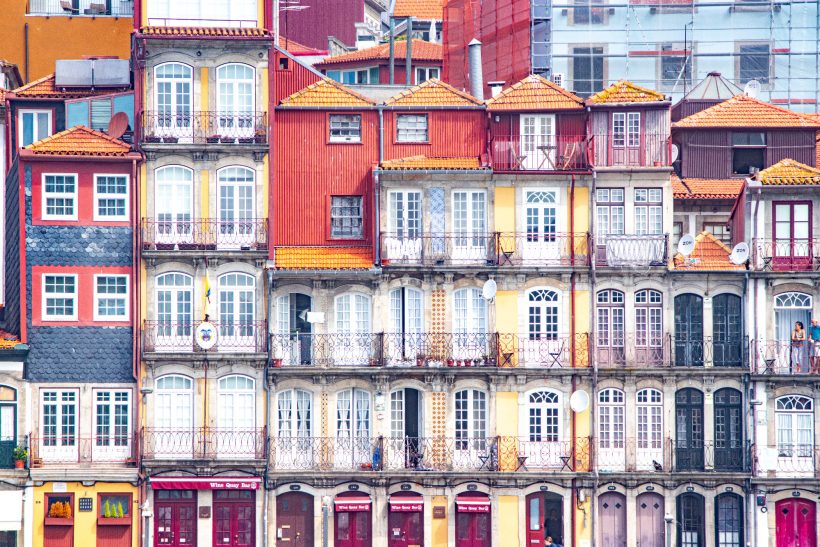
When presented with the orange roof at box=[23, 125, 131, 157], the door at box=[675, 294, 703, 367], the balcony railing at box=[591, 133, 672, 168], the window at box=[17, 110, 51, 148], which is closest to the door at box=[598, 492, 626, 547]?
the door at box=[675, 294, 703, 367]

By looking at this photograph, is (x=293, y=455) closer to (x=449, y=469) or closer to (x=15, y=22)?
(x=449, y=469)

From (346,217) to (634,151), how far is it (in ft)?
36.2

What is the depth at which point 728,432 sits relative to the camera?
74.4 meters

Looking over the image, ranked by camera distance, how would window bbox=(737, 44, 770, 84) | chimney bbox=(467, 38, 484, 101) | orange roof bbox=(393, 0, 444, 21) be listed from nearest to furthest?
1. chimney bbox=(467, 38, 484, 101)
2. window bbox=(737, 44, 770, 84)
3. orange roof bbox=(393, 0, 444, 21)

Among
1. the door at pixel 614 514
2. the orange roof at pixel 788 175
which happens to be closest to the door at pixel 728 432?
the door at pixel 614 514

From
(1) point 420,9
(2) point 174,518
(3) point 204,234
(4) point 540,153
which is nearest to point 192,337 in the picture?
(3) point 204,234

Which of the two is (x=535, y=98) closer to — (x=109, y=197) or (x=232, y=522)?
(x=109, y=197)

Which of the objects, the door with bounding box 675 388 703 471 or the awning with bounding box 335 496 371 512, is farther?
the door with bounding box 675 388 703 471

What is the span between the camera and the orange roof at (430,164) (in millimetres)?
74688

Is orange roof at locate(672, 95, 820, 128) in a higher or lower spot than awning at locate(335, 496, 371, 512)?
higher

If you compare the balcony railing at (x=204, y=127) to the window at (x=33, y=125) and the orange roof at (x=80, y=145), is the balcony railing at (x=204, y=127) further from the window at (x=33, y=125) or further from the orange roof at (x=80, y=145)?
the window at (x=33, y=125)

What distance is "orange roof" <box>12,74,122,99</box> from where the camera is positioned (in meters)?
79.4

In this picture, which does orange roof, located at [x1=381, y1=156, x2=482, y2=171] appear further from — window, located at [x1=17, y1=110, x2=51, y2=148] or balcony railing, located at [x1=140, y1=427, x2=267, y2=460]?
window, located at [x1=17, y1=110, x2=51, y2=148]

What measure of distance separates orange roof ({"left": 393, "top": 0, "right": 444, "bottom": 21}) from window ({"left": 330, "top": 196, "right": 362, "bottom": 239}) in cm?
3575
